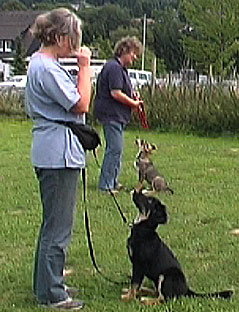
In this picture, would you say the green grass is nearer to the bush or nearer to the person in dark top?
the person in dark top

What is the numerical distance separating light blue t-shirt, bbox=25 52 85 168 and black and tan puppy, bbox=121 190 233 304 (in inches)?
24.1

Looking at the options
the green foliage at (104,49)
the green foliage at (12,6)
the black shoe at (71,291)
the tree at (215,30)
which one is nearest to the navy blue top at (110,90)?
the black shoe at (71,291)

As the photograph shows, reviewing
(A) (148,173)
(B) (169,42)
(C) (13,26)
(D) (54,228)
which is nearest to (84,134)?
(D) (54,228)

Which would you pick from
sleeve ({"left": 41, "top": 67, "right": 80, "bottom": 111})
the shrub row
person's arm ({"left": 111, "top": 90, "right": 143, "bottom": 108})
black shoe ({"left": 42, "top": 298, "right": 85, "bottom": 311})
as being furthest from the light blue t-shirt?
the shrub row

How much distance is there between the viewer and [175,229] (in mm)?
7703

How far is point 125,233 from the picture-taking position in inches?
295

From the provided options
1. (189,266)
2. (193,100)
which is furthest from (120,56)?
(193,100)

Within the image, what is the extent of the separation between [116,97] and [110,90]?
0.41 ft

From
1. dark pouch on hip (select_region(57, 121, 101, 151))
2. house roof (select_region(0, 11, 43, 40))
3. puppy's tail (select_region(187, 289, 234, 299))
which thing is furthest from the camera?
house roof (select_region(0, 11, 43, 40))

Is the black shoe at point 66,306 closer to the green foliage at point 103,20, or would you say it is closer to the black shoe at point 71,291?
the black shoe at point 71,291

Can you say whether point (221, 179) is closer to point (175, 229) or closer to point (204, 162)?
point (204, 162)

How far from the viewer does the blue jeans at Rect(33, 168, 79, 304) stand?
16.9 ft

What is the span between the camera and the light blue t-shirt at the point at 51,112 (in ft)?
16.4

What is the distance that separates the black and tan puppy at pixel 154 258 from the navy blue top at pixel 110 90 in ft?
13.3
